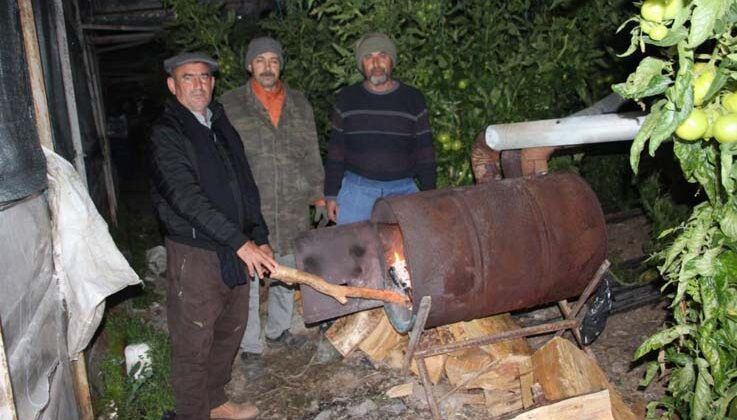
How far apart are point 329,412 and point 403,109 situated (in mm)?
2164

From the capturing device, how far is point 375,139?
13.5 ft

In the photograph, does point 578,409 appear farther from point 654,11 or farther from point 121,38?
point 121,38

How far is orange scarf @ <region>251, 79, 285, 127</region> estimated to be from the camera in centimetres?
398

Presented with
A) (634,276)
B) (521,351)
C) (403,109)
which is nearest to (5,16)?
(403,109)

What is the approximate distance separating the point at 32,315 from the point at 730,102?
2.65 metres

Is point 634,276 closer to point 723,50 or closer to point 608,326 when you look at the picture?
point 608,326

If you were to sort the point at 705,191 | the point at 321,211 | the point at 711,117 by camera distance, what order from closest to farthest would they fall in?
the point at 711,117 → the point at 705,191 → the point at 321,211

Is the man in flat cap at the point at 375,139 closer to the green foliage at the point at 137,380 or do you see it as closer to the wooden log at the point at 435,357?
the wooden log at the point at 435,357

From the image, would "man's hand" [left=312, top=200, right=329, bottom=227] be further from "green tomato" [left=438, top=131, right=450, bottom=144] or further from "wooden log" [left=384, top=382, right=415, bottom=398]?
"wooden log" [left=384, top=382, right=415, bottom=398]

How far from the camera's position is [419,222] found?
3.02 metres

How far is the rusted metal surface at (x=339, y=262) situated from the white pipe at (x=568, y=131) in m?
0.97

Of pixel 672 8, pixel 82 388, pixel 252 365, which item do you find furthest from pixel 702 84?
pixel 252 365

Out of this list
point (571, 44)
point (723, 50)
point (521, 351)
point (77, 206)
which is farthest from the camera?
point (571, 44)

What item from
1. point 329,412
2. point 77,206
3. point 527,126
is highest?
point 527,126
